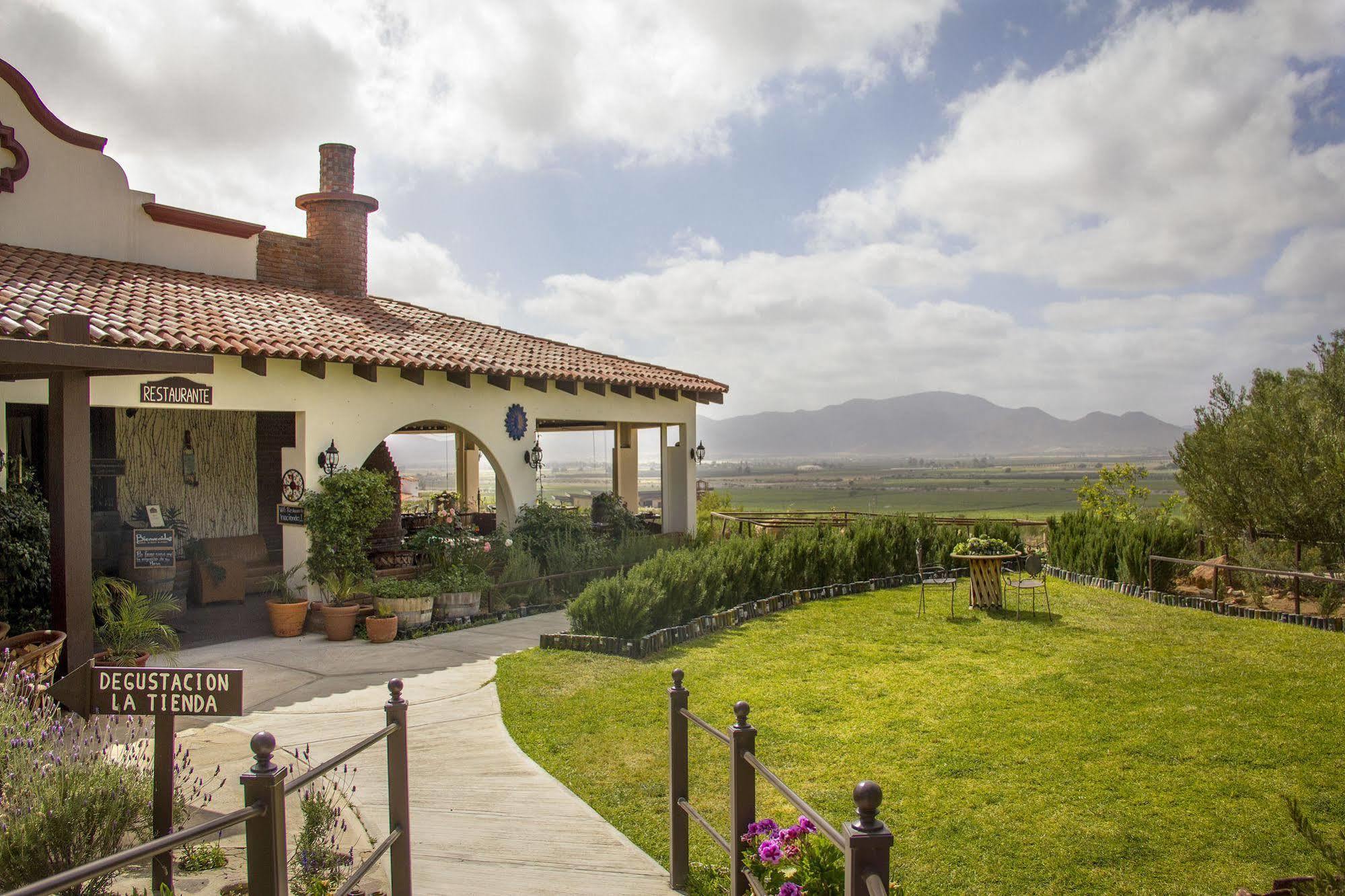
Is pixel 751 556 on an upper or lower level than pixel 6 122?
lower

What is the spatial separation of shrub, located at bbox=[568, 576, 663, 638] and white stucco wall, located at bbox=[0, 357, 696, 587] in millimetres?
3513

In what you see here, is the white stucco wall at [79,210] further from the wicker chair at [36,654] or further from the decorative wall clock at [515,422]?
the wicker chair at [36,654]

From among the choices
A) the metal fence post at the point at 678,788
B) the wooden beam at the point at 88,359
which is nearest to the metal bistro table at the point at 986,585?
the metal fence post at the point at 678,788

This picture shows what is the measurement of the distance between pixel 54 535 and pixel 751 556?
8.37 metres

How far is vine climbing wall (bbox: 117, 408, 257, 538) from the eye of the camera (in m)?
13.0

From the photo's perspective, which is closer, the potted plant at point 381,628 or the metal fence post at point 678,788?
the metal fence post at point 678,788

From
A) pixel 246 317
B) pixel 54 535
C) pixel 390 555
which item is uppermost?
pixel 246 317

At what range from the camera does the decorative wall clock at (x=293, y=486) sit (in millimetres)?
10953

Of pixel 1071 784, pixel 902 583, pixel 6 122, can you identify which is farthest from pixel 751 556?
pixel 6 122

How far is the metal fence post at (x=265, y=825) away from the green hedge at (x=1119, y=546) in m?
14.0

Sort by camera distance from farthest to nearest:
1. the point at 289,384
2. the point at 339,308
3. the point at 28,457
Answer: the point at 339,308, the point at 28,457, the point at 289,384

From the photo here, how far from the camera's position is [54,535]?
19.7 feet

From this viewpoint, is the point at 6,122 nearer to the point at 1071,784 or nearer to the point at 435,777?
the point at 435,777

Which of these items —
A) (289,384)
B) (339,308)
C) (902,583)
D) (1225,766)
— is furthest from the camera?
(902,583)
